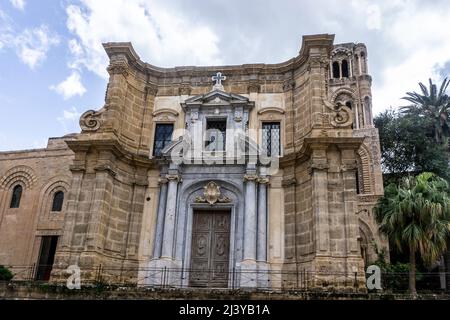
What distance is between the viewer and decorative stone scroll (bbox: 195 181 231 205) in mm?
16297

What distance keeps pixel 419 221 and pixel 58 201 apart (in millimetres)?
A: 18514

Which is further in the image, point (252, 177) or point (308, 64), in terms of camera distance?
point (308, 64)

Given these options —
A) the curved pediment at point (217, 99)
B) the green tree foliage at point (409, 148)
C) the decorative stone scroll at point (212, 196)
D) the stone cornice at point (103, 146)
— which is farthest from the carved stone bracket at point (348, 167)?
the green tree foliage at point (409, 148)

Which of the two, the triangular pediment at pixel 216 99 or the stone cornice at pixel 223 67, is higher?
the stone cornice at pixel 223 67

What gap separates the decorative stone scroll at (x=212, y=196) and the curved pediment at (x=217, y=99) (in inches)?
144

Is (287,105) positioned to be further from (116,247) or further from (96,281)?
(96,281)

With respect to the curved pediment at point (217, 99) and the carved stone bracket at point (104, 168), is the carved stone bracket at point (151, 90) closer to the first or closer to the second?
the curved pediment at point (217, 99)

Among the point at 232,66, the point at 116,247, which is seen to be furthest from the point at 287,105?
the point at 116,247

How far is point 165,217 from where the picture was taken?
1616 cm

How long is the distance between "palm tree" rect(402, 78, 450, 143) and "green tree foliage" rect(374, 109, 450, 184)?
0.62m

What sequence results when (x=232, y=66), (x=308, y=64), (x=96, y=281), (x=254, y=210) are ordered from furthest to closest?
1. (x=232, y=66)
2. (x=308, y=64)
3. (x=254, y=210)
4. (x=96, y=281)

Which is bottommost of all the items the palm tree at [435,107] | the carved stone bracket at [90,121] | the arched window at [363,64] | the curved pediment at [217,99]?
the carved stone bracket at [90,121]

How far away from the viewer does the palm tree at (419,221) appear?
1619 cm
